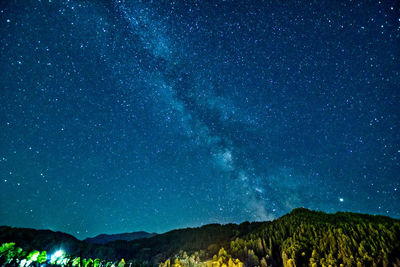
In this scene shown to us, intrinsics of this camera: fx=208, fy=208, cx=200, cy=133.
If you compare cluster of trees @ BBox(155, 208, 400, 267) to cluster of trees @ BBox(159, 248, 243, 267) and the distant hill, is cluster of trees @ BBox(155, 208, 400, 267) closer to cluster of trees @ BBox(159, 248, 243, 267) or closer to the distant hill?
the distant hill

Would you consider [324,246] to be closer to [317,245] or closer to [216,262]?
[317,245]

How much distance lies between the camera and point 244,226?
300 ft

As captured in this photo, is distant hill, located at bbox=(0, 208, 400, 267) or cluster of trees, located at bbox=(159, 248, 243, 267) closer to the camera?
distant hill, located at bbox=(0, 208, 400, 267)

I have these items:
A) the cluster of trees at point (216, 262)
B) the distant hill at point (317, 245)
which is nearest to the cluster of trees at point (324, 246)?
the distant hill at point (317, 245)

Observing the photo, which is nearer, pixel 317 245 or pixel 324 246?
pixel 324 246

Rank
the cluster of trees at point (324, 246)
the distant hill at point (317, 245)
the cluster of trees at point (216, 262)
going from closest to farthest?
the cluster of trees at point (324, 246), the distant hill at point (317, 245), the cluster of trees at point (216, 262)

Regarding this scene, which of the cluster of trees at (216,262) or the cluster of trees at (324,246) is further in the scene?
the cluster of trees at (216,262)

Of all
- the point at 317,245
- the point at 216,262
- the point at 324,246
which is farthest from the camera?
the point at 216,262

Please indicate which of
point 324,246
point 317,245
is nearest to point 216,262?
point 317,245

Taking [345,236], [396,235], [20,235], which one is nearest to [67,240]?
[20,235]

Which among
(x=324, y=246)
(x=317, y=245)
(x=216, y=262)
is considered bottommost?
(x=216, y=262)

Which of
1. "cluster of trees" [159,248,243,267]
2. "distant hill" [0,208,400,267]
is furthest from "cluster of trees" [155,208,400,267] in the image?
"cluster of trees" [159,248,243,267]

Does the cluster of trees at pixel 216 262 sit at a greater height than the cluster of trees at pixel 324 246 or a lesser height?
lesser

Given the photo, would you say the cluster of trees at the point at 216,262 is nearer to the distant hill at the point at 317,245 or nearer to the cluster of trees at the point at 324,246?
the distant hill at the point at 317,245
